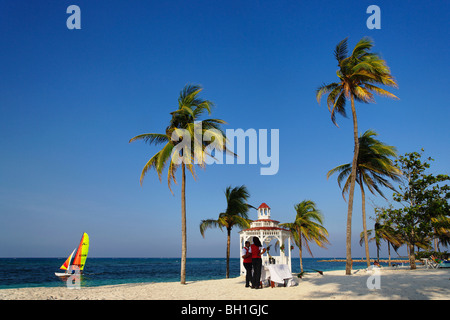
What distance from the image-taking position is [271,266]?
44.3 ft

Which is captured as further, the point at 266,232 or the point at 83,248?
the point at 83,248

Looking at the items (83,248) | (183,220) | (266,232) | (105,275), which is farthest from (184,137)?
(105,275)

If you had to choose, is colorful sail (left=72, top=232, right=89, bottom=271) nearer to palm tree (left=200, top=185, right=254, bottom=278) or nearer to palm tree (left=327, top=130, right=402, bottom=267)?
palm tree (left=200, top=185, right=254, bottom=278)

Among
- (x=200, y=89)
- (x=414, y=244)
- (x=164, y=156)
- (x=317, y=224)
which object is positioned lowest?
(x=414, y=244)

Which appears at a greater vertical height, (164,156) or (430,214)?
(164,156)

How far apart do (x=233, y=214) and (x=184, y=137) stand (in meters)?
10.6

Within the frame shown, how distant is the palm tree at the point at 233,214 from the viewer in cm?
2516

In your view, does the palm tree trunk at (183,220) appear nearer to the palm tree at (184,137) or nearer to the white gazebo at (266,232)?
the palm tree at (184,137)

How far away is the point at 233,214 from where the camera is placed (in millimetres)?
25328

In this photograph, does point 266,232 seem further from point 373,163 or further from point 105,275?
point 105,275
